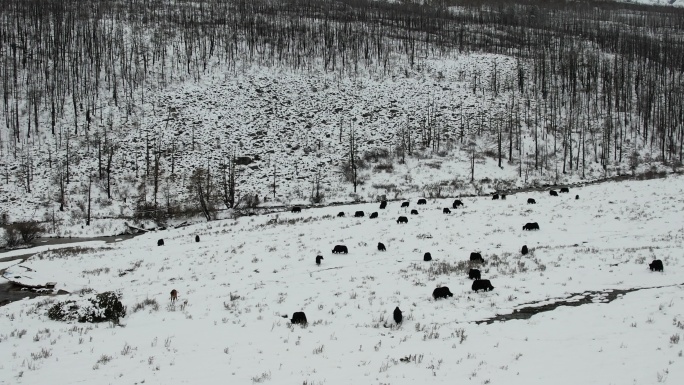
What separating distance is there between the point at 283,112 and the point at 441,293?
188 ft

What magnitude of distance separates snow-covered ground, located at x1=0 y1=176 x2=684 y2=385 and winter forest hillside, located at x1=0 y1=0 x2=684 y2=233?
22077 mm

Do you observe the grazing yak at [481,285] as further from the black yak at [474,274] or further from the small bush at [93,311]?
the small bush at [93,311]

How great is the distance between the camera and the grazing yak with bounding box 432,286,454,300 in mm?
12883

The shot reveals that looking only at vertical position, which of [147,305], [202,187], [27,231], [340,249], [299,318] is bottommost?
[27,231]

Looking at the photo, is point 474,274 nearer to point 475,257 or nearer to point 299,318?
point 475,257

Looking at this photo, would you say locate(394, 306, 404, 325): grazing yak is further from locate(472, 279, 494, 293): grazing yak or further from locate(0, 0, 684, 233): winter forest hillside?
locate(0, 0, 684, 233): winter forest hillside

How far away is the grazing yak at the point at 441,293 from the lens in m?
12.9

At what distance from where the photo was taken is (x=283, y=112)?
66.9 metres

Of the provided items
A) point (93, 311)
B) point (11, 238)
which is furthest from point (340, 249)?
point (11, 238)

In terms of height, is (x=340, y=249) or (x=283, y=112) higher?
(x=283, y=112)

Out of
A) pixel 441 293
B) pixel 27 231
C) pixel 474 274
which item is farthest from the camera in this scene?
pixel 27 231

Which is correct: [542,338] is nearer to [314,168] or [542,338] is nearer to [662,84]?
[314,168]

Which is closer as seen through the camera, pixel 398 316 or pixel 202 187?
pixel 398 316

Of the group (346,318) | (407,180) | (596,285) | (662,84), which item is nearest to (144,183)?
(407,180)
